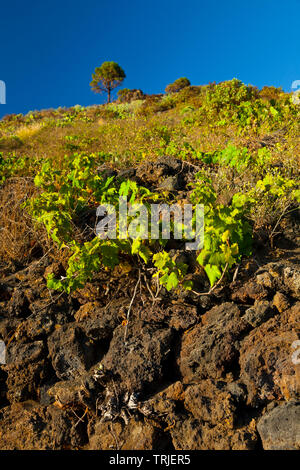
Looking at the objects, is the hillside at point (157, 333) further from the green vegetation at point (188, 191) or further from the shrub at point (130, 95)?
the shrub at point (130, 95)

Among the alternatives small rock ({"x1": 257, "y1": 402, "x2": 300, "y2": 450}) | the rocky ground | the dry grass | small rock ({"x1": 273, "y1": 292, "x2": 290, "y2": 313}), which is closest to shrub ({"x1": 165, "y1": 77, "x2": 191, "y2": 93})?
the dry grass

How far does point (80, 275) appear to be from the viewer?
2297 millimetres

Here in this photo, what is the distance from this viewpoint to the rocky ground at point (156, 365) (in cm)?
176

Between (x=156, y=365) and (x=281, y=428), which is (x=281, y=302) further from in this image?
(x=156, y=365)

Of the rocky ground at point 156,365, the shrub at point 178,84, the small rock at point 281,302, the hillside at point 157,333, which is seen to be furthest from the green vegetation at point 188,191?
the shrub at point 178,84

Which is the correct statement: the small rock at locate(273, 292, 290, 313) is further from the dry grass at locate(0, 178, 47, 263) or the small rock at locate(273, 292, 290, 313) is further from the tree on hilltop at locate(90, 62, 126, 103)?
the tree on hilltop at locate(90, 62, 126, 103)

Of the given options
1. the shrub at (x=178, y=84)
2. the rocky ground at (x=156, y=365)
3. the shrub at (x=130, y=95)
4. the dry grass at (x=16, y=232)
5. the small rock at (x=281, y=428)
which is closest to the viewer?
the small rock at (x=281, y=428)

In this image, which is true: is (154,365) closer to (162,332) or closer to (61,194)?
(162,332)

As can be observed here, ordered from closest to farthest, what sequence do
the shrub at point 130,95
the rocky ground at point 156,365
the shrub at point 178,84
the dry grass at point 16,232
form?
the rocky ground at point 156,365 < the dry grass at point 16,232 < the shrub at point 130,95 < the shrub at point 178,84

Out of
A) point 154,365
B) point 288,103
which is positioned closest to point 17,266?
point 154,365

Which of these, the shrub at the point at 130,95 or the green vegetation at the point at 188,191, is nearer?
the green vegetation at the point at 188,191

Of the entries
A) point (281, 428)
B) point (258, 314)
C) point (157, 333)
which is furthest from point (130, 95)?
point (281, 428)

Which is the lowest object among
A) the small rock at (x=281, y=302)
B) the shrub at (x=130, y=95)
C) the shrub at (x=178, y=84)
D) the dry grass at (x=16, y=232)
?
the small rock at (x=281, y=302)
